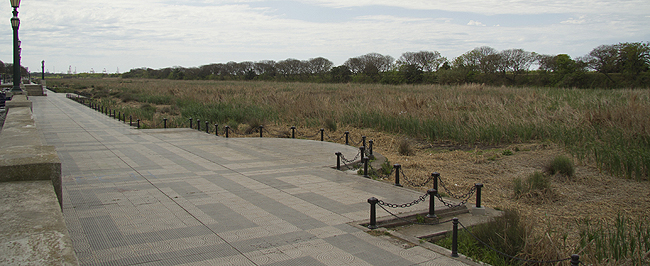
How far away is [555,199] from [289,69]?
112216 millimetres

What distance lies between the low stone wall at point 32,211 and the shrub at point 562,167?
30.8ft

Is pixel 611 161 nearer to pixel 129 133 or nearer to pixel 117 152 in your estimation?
pixel 117 152

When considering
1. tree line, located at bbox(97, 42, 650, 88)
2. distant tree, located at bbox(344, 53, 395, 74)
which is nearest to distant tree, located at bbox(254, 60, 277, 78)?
tree line, located at bbox(97, 42, 650, 88)

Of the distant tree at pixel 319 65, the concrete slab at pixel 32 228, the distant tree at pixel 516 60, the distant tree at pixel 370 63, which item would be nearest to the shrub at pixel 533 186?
the concrete slab at pixel 32 228

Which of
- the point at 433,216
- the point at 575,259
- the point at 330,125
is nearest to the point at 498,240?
the point at 433,216

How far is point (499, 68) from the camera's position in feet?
228

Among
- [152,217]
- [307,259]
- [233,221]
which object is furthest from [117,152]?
[307,259]

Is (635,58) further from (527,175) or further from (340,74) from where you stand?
(340,74)

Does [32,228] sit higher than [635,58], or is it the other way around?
[635,58]

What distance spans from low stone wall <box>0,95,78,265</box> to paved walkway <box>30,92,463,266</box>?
87 cm

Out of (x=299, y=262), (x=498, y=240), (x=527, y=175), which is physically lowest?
(x=299, y=262)

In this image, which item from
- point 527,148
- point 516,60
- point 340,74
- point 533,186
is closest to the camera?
point 533,186

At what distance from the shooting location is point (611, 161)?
370 inches

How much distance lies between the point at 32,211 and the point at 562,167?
963cm
